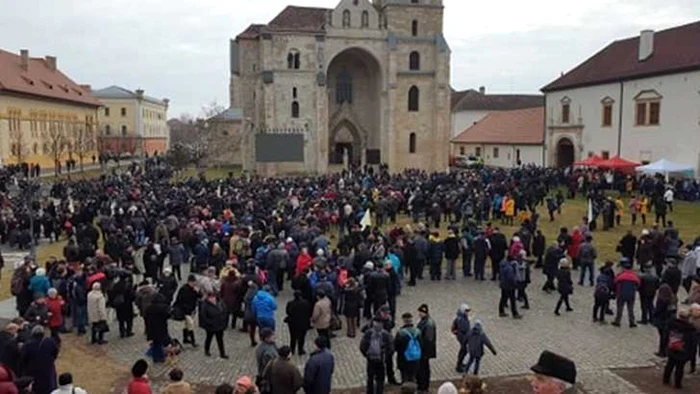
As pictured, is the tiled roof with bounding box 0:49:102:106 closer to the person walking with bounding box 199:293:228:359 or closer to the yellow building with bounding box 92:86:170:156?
the yellow building with bounding box 92:86:170:156

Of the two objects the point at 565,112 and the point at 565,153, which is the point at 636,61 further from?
the point at 565,153

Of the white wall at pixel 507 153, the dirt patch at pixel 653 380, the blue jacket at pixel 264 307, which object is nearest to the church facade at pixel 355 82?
the white wall at pixel 507 153

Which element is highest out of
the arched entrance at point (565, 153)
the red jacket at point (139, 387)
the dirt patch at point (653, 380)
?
the arched entrance at point (565, 153)

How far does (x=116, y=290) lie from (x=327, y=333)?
4507 millimetres

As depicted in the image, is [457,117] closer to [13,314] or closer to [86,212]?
[86,212]

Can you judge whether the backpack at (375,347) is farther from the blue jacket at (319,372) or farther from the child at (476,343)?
the child at (476,343)

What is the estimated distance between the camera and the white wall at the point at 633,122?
36.1 metres

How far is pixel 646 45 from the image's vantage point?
41188 millimetres

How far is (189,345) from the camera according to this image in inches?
508

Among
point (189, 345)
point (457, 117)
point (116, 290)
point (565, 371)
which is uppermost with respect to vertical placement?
point (457, 117)

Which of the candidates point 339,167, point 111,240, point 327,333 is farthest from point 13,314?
point 339,167

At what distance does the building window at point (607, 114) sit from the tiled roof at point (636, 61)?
169 cm

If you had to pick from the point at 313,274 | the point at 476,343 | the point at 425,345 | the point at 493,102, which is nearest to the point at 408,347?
the point at 425,345

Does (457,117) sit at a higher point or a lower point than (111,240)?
higher
